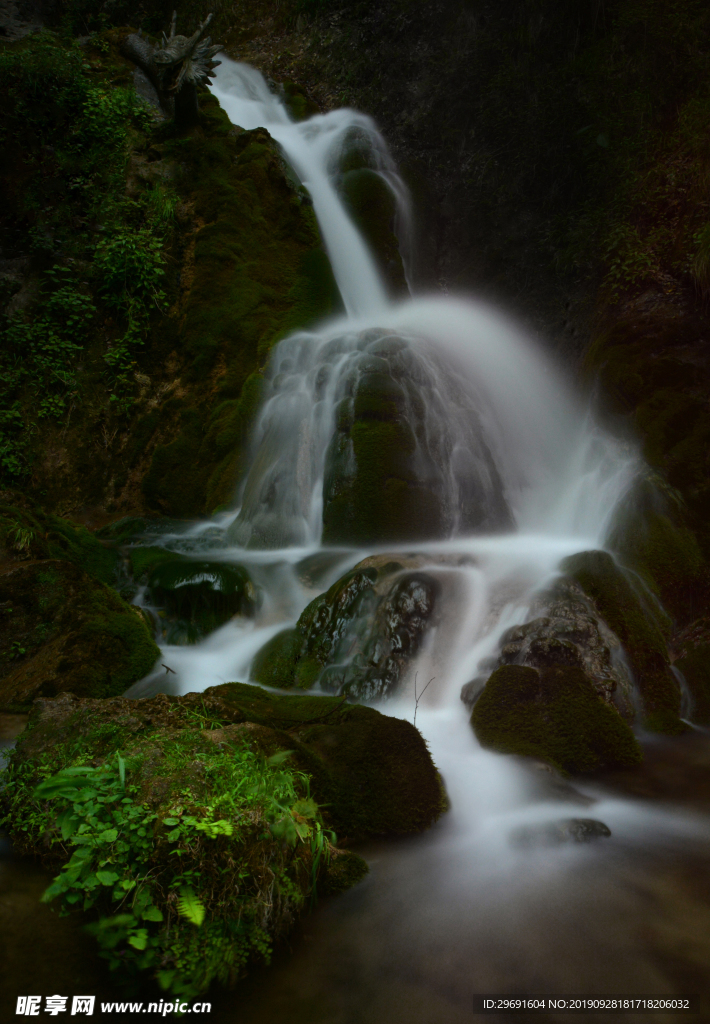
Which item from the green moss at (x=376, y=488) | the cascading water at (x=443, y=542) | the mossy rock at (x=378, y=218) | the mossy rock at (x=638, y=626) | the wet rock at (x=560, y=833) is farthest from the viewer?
the mossy rock at (x=378, y=218)

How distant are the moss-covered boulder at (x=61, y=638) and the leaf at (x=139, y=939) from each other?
2.80 m

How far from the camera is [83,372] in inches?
378

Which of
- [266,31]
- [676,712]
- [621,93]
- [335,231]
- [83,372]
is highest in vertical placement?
[266,31]

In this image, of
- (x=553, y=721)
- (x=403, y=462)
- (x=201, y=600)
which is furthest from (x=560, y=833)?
(x=403, y=462)

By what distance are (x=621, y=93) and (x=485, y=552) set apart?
26.1 feet

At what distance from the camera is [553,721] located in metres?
4.52

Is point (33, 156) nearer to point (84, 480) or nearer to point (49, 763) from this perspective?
point (84, 480)

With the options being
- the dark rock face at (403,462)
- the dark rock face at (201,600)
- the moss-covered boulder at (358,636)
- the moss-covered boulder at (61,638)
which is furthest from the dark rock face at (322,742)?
the dark rock face at (403,462)

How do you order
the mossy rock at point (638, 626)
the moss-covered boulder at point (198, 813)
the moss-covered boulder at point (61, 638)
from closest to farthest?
1. the moss-covered boulder at point (198, 813)
2. the moss-covered boulder at point (61, 638)
3. the mossy rock at point (638, 626)

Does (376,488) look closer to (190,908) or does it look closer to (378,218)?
(190,908)

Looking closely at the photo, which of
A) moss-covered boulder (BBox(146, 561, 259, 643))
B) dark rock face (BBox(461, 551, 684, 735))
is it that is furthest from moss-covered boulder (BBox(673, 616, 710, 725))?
moss-covered boulder (BBox(146, 561, 259, 643))

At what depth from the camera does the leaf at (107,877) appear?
2.29 meters

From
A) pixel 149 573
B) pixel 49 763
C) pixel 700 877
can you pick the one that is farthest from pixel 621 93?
pixel 49 763

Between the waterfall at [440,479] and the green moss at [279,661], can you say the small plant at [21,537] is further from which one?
the green moss at [279,661]
